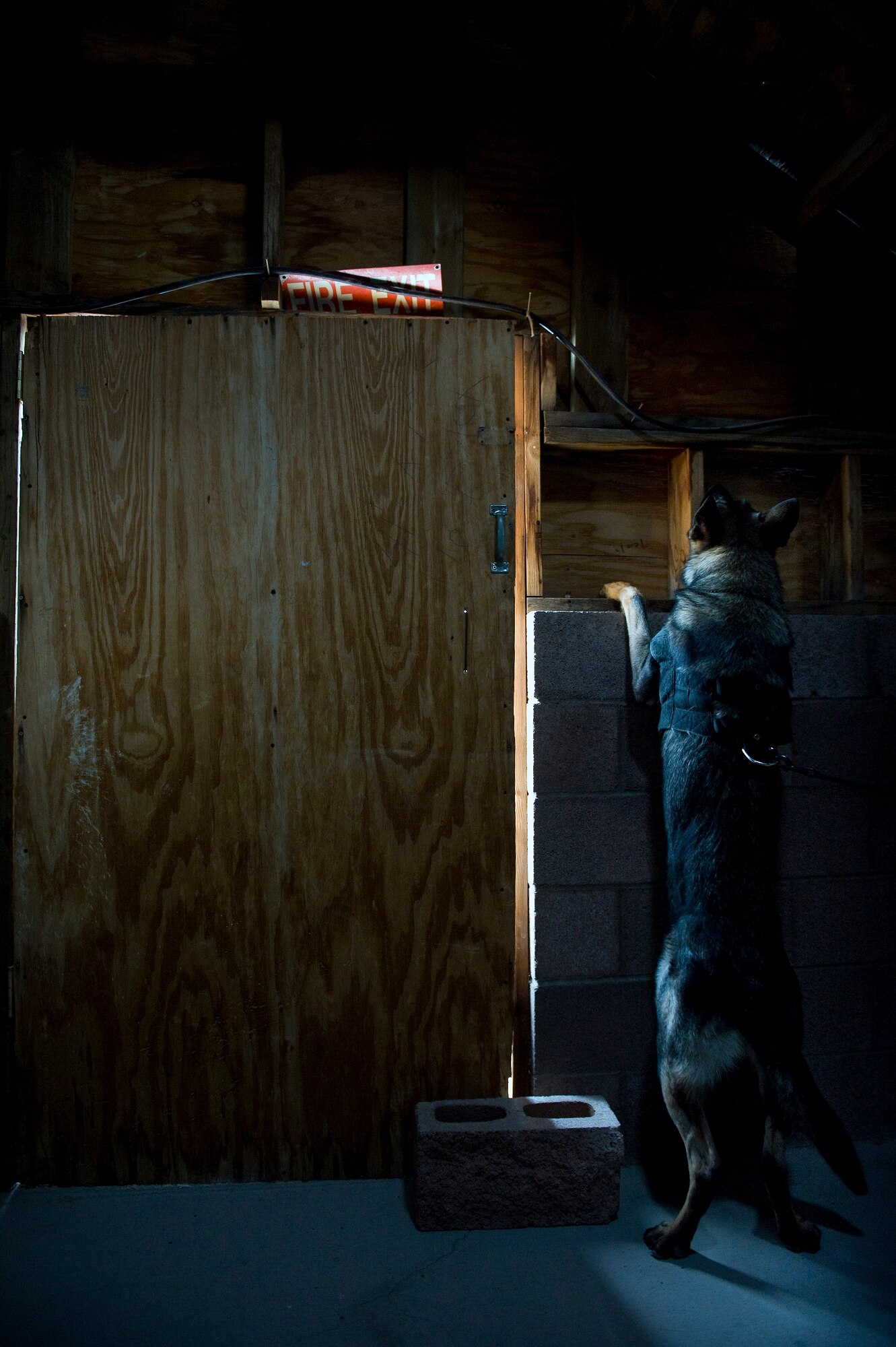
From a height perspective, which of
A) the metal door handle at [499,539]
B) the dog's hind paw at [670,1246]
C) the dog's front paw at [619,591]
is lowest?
the dog's hind paw at [670,1246]

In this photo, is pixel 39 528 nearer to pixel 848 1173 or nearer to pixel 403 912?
pixel 403 912

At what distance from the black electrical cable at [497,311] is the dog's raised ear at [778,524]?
0.44m

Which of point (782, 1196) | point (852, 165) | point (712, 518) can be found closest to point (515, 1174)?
point (782, 1196)

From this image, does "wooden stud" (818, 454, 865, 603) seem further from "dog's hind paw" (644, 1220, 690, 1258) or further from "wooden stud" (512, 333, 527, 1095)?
"dog's hind paw" (644, 1220, 690, 1258)

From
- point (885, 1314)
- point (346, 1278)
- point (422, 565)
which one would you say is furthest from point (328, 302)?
point (885, 1314)

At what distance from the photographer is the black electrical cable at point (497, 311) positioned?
7.43 feet

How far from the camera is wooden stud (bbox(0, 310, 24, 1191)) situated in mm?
2146

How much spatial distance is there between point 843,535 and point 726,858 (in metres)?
1.24

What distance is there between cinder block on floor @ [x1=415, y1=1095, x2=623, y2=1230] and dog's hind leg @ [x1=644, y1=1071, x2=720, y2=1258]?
0.16 m

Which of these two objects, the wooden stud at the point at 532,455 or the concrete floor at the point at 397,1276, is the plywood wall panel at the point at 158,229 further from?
the concrete floor at the point at 397,1276

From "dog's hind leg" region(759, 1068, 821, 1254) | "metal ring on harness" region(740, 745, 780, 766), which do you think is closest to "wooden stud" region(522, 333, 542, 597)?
"metal ring on harness" region(740, 745, 780, 766)

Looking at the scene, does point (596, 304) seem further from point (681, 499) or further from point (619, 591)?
point (619, 591)

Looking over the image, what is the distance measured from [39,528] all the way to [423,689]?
1199 millimetres

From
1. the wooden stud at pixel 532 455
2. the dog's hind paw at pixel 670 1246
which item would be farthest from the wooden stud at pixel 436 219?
the dog's hind paw at pixel 670 1246
